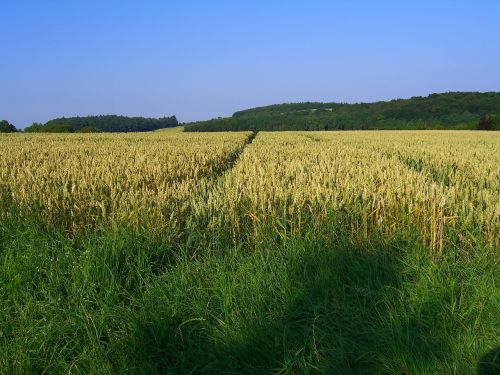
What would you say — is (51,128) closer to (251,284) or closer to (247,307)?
(251,284)

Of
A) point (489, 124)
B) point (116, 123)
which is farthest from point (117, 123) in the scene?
point (489, 124)

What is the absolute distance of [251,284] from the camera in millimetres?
2863

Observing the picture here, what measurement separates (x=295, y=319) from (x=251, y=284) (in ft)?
1.17

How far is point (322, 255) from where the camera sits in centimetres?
326

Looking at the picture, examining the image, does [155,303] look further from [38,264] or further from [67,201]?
[67,201]

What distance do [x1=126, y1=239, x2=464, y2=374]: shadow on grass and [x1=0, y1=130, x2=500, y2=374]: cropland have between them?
0.03 feet

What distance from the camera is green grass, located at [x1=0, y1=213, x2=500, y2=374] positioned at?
2.28m

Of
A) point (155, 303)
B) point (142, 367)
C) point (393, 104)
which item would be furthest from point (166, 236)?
point (393, 104)

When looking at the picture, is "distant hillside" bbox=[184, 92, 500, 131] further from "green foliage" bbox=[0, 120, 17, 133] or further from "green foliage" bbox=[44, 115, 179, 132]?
"green foliage" bbox=[0, 120, 17, 133]

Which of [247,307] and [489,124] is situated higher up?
[247,307]

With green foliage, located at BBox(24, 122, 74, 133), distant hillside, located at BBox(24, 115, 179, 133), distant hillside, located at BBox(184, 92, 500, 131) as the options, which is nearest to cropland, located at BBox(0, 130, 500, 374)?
green foliage, located at BBox(24, 122, 74, 133)

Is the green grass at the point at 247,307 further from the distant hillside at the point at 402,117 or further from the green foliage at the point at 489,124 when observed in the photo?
the distant hillside at the point at 402,117

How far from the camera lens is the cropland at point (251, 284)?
2.32m

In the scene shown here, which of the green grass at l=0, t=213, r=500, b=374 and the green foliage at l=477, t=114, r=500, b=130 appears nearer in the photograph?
the green grass at l=0, t=213, r=500, b=374
